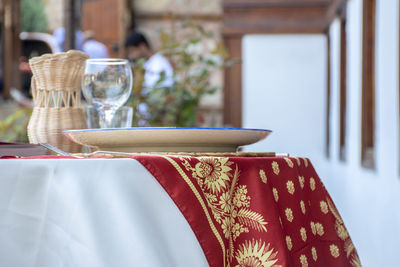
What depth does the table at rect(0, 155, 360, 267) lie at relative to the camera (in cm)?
67

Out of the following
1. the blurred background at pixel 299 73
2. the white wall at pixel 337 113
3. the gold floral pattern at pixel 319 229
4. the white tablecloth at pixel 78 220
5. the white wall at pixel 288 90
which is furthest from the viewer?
the white wall at pixel 288 90

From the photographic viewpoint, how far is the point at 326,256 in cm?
88

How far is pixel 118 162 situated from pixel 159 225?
3.5 inches

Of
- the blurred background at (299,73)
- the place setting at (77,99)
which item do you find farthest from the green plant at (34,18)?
the place setting at (77,99)

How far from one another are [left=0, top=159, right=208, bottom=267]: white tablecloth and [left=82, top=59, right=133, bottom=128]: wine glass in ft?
1.18

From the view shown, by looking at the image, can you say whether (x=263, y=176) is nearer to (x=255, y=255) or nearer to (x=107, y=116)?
(x=255, y=255)

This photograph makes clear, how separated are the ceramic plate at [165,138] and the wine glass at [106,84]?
152mm

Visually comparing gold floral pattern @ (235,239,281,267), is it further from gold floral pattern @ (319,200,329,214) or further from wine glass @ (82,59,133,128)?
wine glass @ (82,59,133,128)

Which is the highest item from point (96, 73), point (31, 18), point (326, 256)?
point (31, 18)

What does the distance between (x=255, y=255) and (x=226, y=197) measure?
0.08 m

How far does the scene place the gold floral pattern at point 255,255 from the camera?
741 mm

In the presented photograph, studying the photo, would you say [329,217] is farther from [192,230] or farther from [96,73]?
[96,73]

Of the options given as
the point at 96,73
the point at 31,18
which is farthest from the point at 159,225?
the point at 31,18

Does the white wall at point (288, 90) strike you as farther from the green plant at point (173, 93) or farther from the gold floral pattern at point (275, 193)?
the gold floral pattern at point (275, 193)
